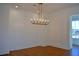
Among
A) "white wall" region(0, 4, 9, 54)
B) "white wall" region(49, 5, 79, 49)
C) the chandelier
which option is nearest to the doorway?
"white wall" region(49, 5, 79, 49)

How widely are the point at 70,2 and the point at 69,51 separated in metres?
0.56

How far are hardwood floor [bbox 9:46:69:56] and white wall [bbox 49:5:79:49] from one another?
0.07m

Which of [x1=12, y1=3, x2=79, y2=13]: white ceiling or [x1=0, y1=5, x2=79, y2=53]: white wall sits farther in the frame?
[x1=0, y1=5, x2=79, y2=53]: white wall

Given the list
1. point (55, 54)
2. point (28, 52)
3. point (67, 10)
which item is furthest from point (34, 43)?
point (67, 10)

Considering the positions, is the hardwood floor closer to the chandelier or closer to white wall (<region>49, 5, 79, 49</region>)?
white wall (<region>49, 5, 79, 49</region>)

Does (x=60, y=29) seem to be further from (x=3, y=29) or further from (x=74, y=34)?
(x=3, y=29)

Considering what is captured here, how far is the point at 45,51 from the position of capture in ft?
4.18

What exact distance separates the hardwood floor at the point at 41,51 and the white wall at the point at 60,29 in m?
0.07

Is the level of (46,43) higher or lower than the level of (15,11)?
lower

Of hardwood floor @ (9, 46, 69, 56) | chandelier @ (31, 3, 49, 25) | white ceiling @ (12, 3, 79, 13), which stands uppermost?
white ceiling @ (12, 3, 79, 13)

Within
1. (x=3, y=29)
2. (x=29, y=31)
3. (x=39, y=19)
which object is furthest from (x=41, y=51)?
(x=3, y=29)

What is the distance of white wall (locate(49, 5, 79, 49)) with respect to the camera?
1.25 meters

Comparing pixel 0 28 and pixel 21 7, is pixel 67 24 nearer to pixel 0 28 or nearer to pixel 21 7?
pixel 21 7

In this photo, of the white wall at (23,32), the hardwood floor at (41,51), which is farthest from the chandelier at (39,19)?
the hardwood floor at (41,51)
